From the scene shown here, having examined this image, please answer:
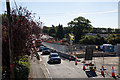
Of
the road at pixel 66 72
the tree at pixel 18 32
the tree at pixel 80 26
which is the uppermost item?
the tree at pixel 80 26

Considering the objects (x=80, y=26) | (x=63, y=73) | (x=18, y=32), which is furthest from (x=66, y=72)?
(x=80, y=26)

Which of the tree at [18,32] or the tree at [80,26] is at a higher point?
the tree at [80,26]

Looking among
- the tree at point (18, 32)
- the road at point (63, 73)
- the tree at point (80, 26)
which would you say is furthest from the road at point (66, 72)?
the tree at point (80, 26)

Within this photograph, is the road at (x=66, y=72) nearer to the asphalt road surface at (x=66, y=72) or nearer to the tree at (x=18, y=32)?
the asphalt road surface at (x=66, y=72)

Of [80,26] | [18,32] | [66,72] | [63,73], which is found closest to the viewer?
[18,32]

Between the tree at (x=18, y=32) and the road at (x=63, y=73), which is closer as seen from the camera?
the tree at (x=18, y=32)

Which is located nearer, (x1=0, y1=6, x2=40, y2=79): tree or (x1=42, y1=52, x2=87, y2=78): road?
(x1=0, y1=6, x2=40, y2=79): tree

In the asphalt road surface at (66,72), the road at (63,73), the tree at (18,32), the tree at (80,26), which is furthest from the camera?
the tree at (80,26)

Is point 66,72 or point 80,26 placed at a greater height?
point 80,26

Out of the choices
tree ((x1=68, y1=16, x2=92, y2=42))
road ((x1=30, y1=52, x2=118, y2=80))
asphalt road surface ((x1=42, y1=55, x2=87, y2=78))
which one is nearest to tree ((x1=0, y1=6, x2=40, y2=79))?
road ((x1=30, y1=52, x2=118, y2=80))

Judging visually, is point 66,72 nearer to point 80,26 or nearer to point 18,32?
point 18,32

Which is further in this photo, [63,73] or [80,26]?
[80,26]

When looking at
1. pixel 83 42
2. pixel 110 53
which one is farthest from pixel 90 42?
pixel 110 53

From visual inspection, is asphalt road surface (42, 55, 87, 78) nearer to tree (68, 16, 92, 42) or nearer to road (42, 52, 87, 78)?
road (42, 52, 87, 78)
